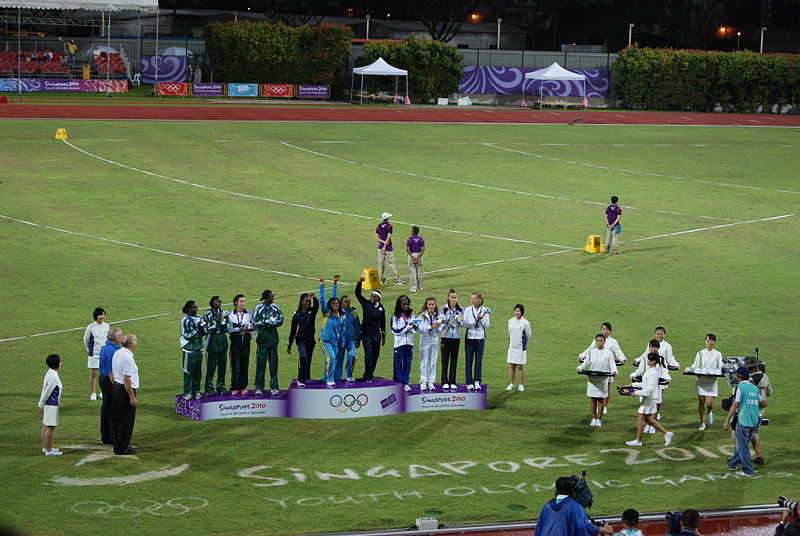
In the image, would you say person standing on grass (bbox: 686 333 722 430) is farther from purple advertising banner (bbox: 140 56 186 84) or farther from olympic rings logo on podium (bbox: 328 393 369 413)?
purple advertising banner (bbox: 140 56 186 84)

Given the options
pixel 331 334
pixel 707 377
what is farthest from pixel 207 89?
pixel 707 377

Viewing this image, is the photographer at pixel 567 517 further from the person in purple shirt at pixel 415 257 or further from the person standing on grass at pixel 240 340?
the person in purple shirt at pixel 415 257

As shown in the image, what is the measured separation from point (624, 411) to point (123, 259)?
54.5 ft

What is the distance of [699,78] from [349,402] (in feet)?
217

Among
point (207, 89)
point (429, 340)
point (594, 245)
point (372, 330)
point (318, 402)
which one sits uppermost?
point (207, 89)

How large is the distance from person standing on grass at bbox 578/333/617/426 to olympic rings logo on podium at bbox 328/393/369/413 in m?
3.66

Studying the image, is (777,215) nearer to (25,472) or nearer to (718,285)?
(718,285)

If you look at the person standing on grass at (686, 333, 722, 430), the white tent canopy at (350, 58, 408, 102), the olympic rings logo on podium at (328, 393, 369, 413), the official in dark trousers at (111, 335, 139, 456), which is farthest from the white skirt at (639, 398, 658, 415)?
the white tent canopy at (350, 58, 408, 102)

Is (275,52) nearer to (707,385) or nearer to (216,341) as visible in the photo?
(216,341)

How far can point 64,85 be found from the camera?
6944cm

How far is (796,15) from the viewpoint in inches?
3863

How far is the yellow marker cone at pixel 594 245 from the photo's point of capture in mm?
33188

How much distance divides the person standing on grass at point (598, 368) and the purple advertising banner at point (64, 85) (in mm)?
56815

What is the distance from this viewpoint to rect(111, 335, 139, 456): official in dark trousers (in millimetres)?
16375
